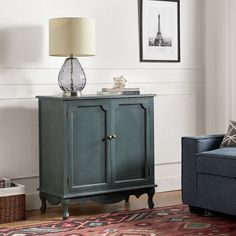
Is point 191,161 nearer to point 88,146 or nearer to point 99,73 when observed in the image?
point 88,146

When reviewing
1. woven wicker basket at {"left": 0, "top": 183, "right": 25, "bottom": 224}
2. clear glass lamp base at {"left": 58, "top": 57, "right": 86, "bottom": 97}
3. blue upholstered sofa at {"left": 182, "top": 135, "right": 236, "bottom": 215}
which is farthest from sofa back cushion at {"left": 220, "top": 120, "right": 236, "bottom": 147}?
woven wicker basket at {"left": 0, "top": 183, "right": 25, "bottom": 224}

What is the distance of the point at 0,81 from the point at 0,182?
0.79m

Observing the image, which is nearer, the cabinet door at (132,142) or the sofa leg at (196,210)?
the sofa leg at (196,210)

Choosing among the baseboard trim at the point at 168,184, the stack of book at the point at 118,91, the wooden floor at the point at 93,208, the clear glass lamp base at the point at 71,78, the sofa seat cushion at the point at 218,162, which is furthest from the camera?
the baseboard trim at the point at 168,184

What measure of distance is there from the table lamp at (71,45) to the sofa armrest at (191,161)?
3.07 ft

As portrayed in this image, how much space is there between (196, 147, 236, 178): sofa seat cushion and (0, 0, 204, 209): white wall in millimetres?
1219

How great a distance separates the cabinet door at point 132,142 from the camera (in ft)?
16.2

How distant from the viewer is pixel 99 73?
546 cm

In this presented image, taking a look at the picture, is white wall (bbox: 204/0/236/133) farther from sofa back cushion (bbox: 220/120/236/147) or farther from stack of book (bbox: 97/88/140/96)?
stack of book (bbox: 97/88/140/96)

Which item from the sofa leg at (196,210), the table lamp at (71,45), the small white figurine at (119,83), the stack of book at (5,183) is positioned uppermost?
the table lamp at (71,45)

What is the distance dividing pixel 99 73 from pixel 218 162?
1.48 m

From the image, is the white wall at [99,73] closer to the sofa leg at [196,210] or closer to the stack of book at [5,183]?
the stack of book at [5,183]

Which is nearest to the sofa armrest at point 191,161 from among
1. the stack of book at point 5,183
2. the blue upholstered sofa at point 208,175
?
the blue upholstered sofa at point 208,175

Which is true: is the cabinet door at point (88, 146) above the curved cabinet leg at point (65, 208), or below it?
above
